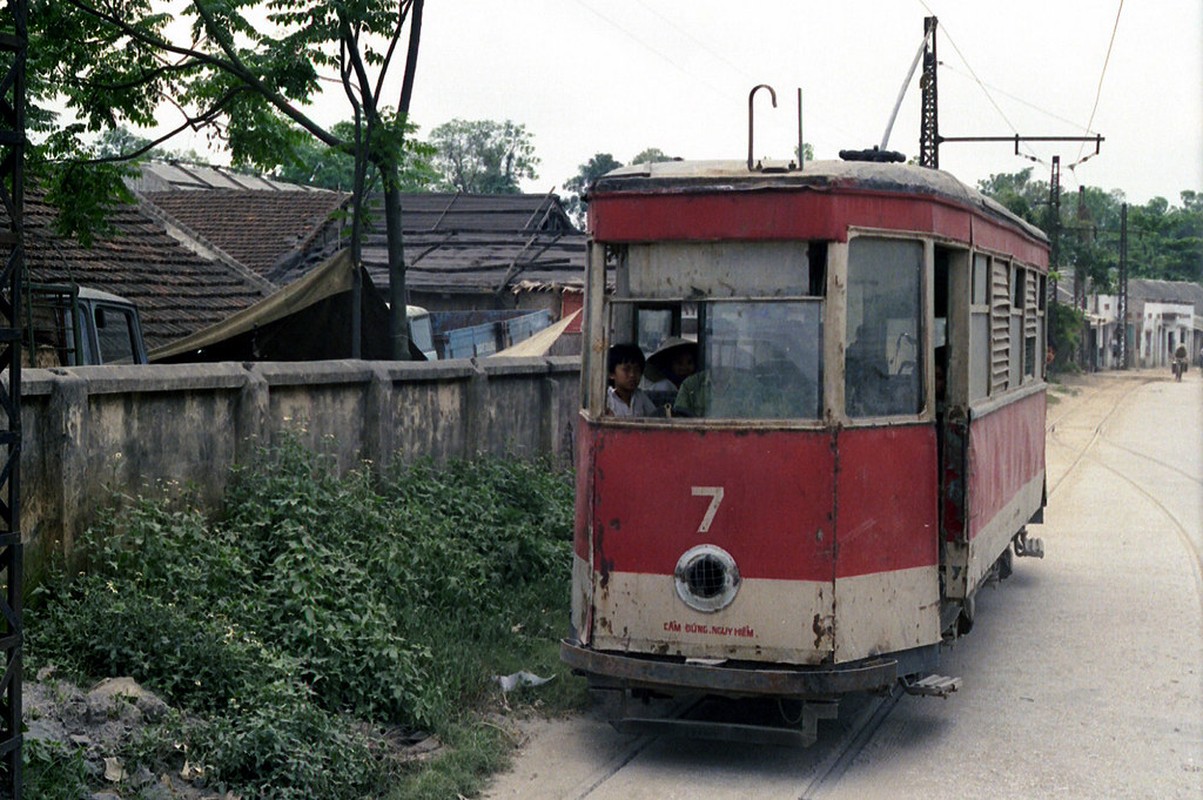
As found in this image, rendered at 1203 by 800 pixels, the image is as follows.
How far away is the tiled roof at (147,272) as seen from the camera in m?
14.3

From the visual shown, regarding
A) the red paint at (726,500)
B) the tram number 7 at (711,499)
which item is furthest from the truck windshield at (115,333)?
the tram number 7 at (711,499)

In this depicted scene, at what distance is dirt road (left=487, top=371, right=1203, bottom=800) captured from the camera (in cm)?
670

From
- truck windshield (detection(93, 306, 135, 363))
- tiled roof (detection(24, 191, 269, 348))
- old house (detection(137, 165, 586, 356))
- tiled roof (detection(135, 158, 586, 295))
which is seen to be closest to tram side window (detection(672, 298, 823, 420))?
truck windshield (detection(93, 306, 135, 363))

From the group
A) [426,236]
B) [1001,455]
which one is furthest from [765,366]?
[426,236]

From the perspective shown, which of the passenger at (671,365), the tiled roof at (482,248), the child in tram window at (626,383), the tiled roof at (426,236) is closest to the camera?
the child in tram window at (626,383)

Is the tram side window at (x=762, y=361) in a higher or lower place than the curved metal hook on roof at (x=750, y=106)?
lower

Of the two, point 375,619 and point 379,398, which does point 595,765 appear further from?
point 379,398

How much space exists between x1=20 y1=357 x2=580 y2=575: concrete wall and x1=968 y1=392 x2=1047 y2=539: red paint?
4300 mm

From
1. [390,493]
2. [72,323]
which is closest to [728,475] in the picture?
[390,493]

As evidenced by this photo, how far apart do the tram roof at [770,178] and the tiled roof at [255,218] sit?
71.5ft

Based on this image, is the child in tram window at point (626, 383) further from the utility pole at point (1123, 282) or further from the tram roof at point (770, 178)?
the utility pole at point (1123, 282)

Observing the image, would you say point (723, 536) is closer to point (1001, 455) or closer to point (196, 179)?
point (1001, 455)

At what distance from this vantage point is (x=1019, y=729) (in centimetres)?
771

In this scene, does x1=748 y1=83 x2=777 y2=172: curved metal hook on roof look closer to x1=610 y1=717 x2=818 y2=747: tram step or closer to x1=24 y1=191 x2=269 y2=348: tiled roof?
x1=610 y1=717 x2=818 y2=747: tram step
